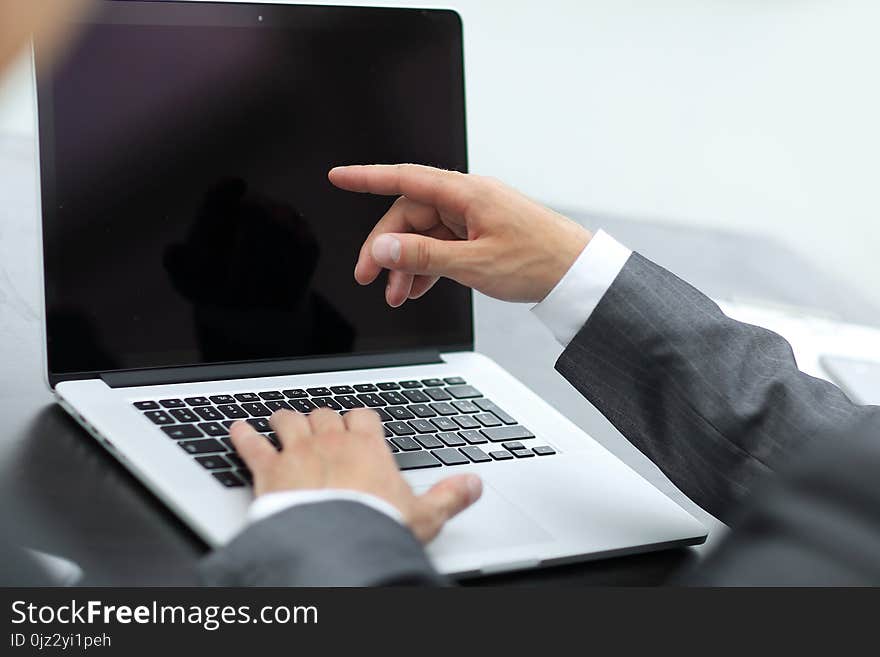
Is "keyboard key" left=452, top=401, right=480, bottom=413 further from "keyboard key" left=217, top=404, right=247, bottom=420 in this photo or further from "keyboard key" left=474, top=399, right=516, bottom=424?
"keyboard key" left=217, top=404, right=247, bottom=420

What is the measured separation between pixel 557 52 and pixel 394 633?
5.96ft

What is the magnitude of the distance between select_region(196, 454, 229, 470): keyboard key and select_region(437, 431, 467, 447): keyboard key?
A: 191 mm

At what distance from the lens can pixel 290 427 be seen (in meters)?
0.77

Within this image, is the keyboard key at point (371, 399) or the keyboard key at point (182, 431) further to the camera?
the keyboard key at point (371, 399)

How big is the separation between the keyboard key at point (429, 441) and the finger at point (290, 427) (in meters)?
0.12

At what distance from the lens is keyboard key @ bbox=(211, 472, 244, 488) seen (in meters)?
0.75

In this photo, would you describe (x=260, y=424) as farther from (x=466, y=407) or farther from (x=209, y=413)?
(x=466, y=407)

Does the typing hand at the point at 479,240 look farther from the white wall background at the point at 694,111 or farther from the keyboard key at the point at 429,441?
the white wall background at the point at 694,111

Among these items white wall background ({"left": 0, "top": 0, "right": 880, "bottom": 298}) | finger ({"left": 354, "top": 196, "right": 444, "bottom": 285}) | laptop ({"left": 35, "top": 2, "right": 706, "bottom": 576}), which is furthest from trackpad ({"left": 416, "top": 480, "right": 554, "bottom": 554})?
white wall background ({"left": 0, "top": 0, "right": 880, "bottom": 298})

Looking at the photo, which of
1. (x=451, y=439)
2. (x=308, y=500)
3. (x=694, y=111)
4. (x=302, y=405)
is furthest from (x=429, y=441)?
(x=694, y=111)

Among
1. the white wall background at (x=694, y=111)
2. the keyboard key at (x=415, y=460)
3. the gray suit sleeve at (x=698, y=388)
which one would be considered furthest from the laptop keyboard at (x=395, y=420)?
the white wall background at (x=694, y=111)

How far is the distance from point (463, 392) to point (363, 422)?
224mm

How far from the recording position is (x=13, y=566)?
692 mm

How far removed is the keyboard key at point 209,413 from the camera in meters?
0.86
